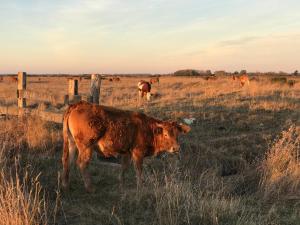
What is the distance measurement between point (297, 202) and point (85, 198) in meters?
3.27

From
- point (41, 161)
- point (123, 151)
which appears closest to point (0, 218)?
point (123, 151)

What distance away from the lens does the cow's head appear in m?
7.55

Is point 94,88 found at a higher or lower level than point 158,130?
higher

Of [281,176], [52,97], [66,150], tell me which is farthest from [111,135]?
[52,97]

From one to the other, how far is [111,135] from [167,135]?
3.34 feet

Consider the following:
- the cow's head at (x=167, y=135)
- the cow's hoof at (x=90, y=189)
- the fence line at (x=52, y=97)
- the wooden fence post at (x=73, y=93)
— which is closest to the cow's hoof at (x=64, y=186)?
the cow's hoof at (x=90, y=189)

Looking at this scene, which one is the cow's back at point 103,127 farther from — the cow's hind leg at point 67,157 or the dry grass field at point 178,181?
the dry grass field at point 178,181

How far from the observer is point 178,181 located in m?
7.00

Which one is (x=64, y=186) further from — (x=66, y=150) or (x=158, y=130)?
(x=158, y=130)

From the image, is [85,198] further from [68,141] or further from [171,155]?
[171,155]

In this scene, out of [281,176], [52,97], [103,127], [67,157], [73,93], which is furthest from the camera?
[52,97]

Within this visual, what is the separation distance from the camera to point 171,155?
376 inches

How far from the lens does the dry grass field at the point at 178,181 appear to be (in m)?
5.51

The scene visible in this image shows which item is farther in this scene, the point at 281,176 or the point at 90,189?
the point at 281,176
